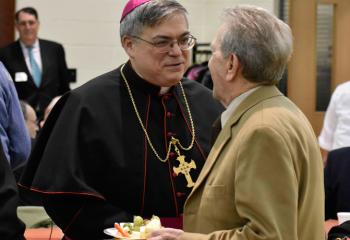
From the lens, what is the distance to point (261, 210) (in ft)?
6.76

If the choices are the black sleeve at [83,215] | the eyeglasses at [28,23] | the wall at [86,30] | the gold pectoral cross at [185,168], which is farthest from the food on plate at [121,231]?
the wall at [86,30]

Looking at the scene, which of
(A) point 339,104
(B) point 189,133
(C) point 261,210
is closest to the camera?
(C) point 261,210

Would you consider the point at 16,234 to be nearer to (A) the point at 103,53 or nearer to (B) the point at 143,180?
(B) the point at 143,180

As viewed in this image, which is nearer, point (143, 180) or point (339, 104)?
point (143, 180)

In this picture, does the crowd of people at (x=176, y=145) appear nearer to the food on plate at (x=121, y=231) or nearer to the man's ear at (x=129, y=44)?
the man's ear at (x=129, y=44)

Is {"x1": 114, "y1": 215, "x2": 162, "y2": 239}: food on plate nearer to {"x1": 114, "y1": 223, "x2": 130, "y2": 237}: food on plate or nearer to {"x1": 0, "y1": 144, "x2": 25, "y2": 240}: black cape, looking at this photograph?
{"x1": 114, "y1": 223, "x2": 130, "y2": 237}: food on plate

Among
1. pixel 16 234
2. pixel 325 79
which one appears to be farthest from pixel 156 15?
pixel 325 79

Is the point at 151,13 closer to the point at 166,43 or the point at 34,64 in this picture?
the point at 166,43

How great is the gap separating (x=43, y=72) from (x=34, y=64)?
113 mm

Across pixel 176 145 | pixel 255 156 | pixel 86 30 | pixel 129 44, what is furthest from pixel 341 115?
pixel 255 156

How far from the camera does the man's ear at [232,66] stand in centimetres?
223

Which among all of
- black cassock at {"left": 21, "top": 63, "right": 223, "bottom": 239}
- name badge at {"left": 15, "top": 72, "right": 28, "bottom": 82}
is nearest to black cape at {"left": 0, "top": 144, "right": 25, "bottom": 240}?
black cassock at {"left": 21, "top": 63, "right": 223, "bottom": 239}

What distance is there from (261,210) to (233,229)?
0.45 feet

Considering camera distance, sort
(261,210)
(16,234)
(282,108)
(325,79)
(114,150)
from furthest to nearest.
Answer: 1. (325,79)
2. (114,150)
3. (16,234)
4. (282,108)
5. (261,210)
